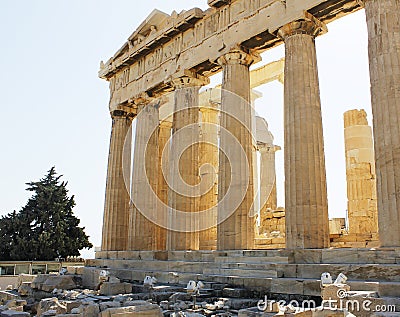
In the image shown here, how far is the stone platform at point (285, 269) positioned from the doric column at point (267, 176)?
11434mm

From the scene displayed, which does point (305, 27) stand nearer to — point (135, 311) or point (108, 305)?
point (108, 305)

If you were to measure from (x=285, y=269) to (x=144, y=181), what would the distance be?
12455 millimetres

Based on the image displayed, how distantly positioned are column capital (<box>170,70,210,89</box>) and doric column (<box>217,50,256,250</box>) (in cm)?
250

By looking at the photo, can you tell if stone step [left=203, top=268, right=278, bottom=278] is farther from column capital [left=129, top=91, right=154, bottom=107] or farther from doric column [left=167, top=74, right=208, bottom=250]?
column capital [left=129, top=91, right=154, bottom=107]

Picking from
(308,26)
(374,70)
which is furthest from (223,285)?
(308,26)

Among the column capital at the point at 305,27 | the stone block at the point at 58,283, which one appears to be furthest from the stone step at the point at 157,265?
the column capital at the point at 305,27

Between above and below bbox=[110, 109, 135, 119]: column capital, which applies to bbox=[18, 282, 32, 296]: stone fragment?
below

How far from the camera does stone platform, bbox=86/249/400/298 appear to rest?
1108cm

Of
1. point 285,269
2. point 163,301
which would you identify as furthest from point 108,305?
point 285,269

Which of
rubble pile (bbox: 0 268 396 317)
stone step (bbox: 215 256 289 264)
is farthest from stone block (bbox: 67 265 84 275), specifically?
stone step (bbox: 215 256 289 264)

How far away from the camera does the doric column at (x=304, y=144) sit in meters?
14.6

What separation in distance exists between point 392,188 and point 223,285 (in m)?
5.80

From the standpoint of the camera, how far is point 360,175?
67.2ft

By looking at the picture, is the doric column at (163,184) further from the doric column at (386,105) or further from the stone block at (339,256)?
the doric column at (386,105)
